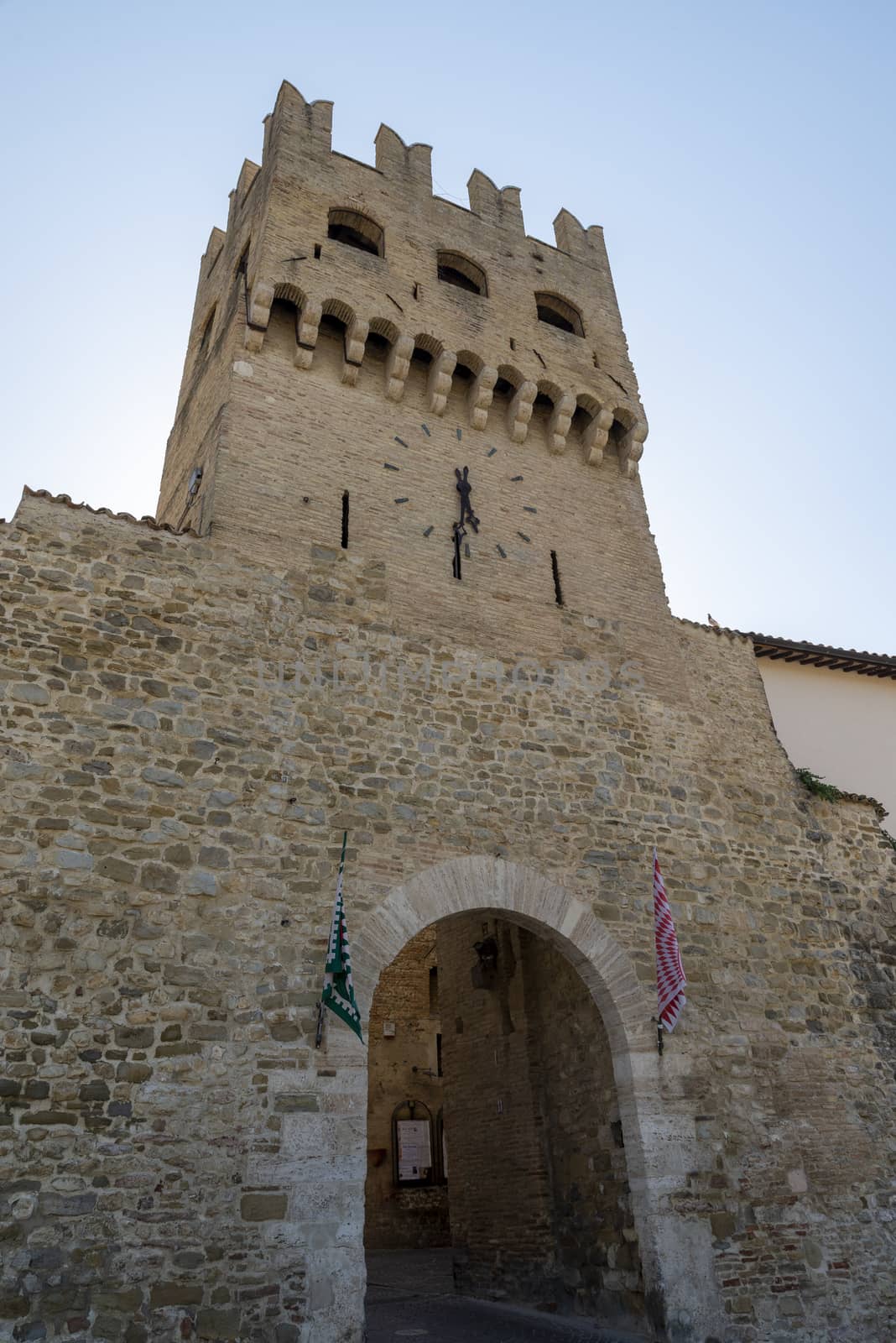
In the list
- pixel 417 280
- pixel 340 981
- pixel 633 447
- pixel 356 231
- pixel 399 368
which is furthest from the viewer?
pixel 633 447

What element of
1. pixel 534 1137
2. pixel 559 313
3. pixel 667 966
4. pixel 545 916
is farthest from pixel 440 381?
pixel 534 1137

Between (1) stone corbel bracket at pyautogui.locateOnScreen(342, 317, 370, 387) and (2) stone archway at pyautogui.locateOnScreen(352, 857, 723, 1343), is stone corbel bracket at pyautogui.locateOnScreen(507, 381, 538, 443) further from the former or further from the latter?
(2) stone archway at pyautogui.locateOnScreen(352, 857, 723, 1343)

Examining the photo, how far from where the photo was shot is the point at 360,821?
25.6ft

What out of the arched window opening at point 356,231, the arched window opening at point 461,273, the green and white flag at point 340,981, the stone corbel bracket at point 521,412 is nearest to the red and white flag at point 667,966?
the green and white flag at point 340,981

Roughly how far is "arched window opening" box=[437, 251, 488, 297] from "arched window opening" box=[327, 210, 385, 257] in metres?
0.98

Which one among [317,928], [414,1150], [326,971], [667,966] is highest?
[317,928]

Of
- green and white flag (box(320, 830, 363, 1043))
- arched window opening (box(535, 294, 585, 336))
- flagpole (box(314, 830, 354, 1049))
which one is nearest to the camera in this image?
green and white flag (box(320, 830, 363, 1043))

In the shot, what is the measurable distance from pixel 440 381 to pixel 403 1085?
12668mm

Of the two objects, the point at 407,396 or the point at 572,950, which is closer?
the point at 572,950

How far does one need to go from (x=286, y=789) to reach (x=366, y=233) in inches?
326

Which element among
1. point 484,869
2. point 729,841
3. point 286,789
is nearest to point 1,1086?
point 286,789

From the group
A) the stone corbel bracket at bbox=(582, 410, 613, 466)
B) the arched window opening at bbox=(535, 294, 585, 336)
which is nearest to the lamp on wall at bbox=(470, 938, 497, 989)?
the stone corbel bracket at bbox=(582, 410, 613, 466)

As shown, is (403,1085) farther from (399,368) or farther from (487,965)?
(399,368)

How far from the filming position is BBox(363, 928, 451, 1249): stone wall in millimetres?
15828
